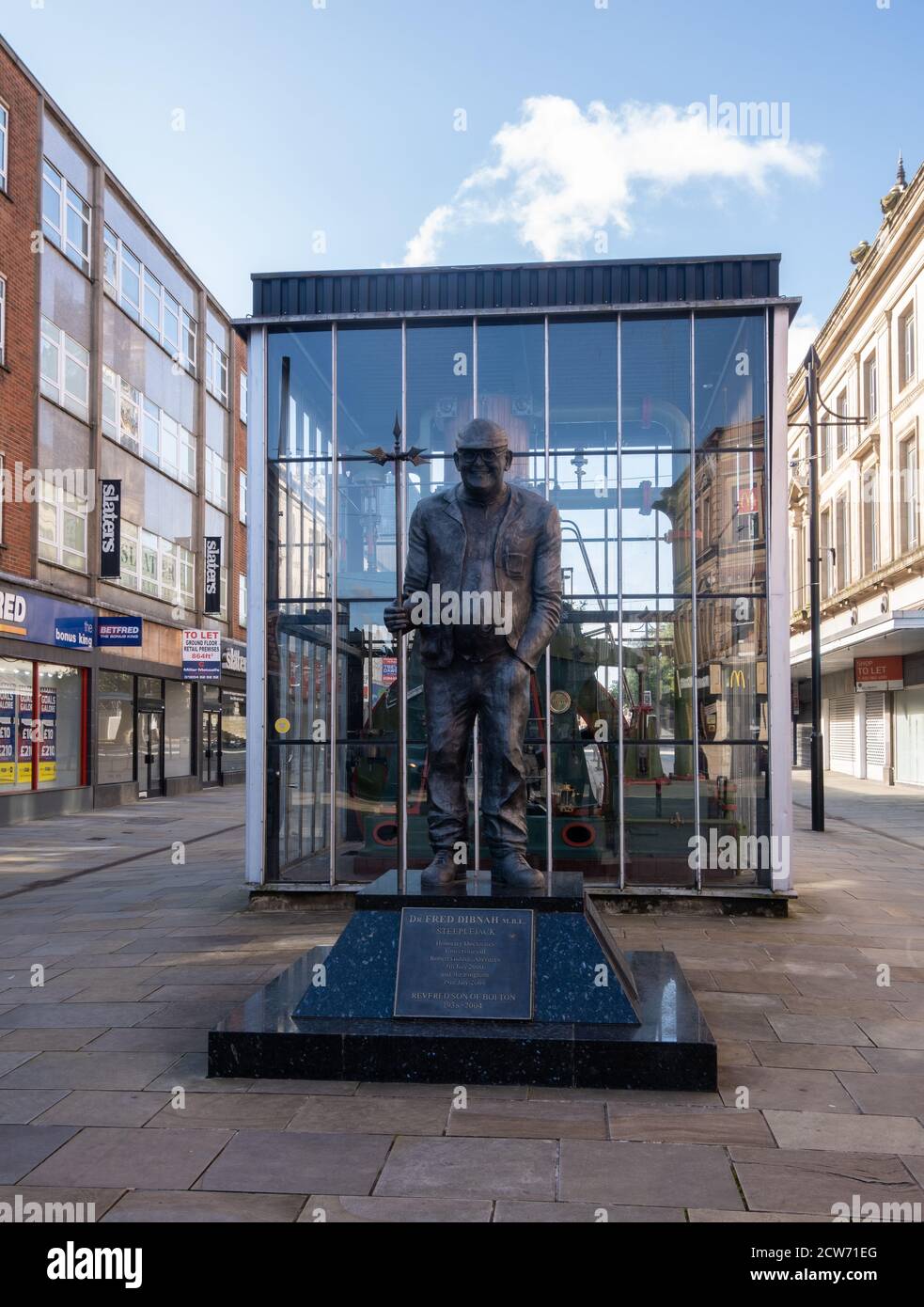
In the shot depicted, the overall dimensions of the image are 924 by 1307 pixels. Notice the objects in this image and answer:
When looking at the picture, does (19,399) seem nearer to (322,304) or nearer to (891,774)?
(322,304)

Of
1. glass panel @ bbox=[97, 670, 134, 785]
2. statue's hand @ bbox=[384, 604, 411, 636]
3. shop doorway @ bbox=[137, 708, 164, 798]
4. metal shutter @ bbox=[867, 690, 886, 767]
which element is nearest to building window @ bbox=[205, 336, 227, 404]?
shop doorway @ bbox=[137, 708, 164, 798]

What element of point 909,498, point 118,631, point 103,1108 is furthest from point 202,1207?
point 909,498

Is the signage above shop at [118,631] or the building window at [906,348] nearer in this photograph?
the signage above shop at [118,631]

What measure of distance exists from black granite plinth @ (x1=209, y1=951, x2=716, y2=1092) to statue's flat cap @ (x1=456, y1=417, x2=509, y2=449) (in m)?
3.41

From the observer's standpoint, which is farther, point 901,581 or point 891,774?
point 891,774

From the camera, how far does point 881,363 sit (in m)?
34.8

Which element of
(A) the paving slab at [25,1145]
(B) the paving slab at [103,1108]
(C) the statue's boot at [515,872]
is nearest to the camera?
(A) the paving slab at [25,1145]

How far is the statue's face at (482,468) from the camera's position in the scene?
21.9 feet

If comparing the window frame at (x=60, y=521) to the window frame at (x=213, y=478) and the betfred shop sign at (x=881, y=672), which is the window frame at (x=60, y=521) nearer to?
the window frame at (x=213, y=478)

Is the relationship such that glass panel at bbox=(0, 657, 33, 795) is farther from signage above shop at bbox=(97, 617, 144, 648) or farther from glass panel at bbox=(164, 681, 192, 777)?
glass panel at bbox=(164, 681, 192, 777)

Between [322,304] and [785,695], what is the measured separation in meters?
6.57

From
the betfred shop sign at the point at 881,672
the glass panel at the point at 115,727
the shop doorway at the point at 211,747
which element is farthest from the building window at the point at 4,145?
the betfred shop sign at the point at 881,672

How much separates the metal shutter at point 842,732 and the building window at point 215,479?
24.3 meters

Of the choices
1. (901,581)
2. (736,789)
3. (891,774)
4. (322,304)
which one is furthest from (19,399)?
(891,774)
